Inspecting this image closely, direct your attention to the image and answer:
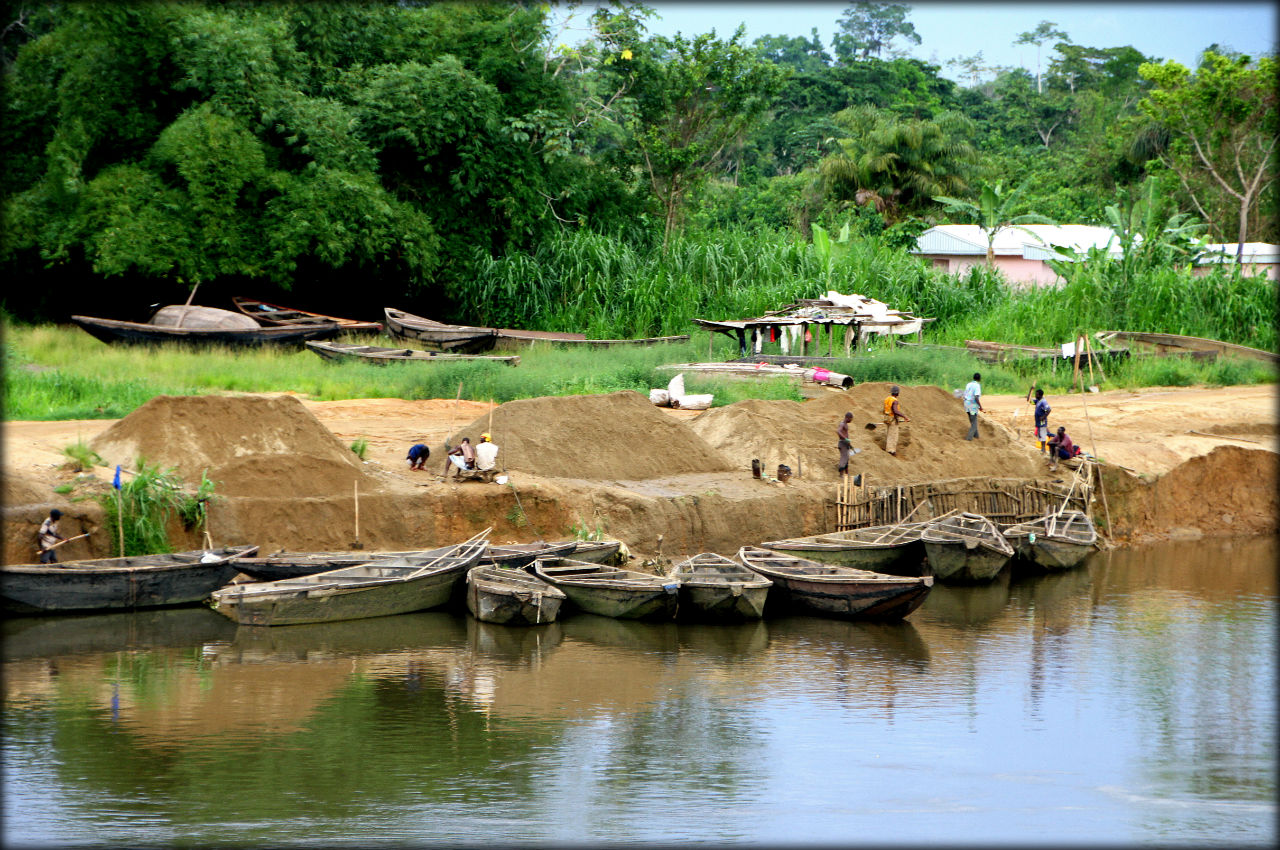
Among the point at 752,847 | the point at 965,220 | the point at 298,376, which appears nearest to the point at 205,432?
the point at 298,376

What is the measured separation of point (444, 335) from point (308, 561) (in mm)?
14114

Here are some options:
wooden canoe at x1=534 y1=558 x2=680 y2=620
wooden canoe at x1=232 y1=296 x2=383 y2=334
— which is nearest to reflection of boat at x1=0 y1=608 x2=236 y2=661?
wooden canoe at x1=534 y1=558 x2=680 y2=620

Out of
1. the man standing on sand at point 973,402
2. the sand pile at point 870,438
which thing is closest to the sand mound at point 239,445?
the sand pile at point 870,438

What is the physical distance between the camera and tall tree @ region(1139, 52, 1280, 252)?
1423 inches

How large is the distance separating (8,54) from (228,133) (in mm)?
9523

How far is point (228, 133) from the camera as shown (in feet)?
96.2

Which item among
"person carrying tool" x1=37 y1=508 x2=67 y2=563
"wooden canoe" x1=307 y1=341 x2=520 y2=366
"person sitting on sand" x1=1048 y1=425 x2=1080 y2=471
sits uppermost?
"wooden canoe" x1=307 y1=341 x2=520 y2=366

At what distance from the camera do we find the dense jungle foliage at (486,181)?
29.2 m

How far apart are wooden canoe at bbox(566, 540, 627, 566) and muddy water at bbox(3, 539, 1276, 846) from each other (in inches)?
56.9

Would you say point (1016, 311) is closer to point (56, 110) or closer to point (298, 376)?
point (298, 376)

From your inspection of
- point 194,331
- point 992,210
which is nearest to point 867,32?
point 992,210

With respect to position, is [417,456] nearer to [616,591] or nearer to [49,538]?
[616,591]

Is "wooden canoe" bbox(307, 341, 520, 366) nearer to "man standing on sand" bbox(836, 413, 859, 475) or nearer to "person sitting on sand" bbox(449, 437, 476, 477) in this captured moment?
"person sitting on sand" bbox(449, 437, 476, 477)

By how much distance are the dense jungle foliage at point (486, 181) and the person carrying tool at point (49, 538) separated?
11837 mm
